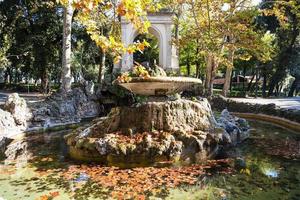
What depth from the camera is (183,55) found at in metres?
41.1

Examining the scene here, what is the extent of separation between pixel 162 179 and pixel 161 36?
1935 cm

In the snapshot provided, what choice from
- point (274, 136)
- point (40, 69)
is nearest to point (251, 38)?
point (274, 136)

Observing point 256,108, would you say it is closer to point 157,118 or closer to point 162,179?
point 157,118

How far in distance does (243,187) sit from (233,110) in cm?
1440

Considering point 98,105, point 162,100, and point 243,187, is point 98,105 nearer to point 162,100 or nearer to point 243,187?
point 162,100

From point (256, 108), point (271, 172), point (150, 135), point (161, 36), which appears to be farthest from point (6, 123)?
point (161, 36)

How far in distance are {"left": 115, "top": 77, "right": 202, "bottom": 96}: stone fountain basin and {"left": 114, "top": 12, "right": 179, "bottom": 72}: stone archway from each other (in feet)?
49.1

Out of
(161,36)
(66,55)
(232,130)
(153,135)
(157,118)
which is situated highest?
(161,36)

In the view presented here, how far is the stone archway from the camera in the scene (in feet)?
81.7

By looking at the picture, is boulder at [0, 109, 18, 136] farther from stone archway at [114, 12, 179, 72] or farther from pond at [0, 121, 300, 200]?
stone archway at [114, 12, 179, 72]

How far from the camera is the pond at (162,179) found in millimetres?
6051

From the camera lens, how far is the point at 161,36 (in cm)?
2512

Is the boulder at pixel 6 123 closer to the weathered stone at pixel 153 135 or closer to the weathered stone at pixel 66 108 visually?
the weathered stone at pixel 66 108

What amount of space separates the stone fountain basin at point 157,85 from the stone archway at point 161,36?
1496cm
